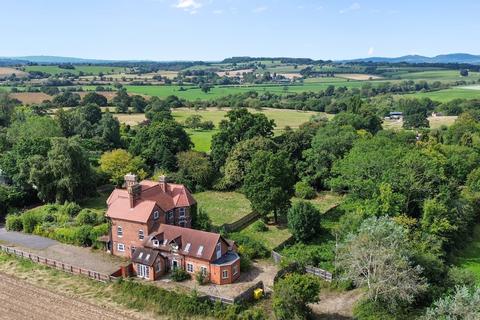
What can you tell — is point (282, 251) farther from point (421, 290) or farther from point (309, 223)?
point (421, 290)

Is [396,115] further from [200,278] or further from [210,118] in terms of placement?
[200,278]

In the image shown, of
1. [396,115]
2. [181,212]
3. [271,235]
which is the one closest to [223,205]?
[271,235]

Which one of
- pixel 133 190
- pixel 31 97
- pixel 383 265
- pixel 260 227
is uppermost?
pixel 31 97

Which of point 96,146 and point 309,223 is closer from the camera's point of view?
point 309,223

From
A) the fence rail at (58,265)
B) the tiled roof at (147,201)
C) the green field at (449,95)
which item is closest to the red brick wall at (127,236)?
the tiled roof at (147,201)

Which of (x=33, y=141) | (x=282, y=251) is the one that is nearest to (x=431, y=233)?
(x=282, y=251)

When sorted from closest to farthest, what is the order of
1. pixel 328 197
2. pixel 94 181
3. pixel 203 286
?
pixel 203 286 → pixel 94 181 → pixel 328 197
